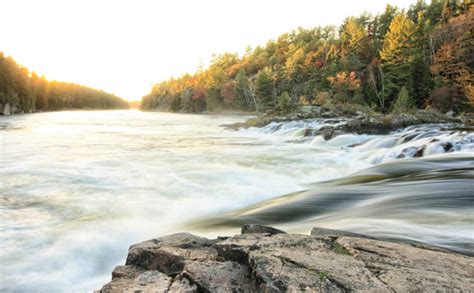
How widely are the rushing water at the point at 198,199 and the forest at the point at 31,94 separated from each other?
52703mm

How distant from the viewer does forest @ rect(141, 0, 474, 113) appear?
2975cm

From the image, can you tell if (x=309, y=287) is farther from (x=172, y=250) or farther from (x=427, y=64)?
(x=427, y=64)

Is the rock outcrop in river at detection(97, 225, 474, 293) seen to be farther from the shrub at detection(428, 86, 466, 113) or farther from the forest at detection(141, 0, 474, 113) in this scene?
the shrub at detection(428, 86, 466, 113)

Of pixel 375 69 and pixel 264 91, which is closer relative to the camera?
pixel 375 69

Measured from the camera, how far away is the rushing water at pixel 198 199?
3.32 metres

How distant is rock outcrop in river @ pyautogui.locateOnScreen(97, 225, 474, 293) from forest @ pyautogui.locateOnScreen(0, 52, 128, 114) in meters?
58.3

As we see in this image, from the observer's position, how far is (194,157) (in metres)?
9.96

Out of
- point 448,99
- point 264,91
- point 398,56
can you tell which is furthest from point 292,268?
point 264,91

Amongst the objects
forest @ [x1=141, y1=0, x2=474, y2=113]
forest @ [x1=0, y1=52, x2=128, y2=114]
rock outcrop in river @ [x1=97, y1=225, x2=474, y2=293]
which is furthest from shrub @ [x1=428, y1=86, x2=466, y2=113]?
forest @ [x1=0, y1=52, x2=128, y2=114]

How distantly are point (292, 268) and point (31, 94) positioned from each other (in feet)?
249

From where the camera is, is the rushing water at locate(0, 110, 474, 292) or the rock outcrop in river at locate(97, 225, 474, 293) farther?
the rushing water at locate(0, 110, 474, 292)

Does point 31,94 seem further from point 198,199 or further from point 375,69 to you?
point 198,199

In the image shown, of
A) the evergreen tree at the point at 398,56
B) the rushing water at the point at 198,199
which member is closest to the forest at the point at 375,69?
the evergreen tree at the point at 398,56

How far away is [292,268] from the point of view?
1860mm
